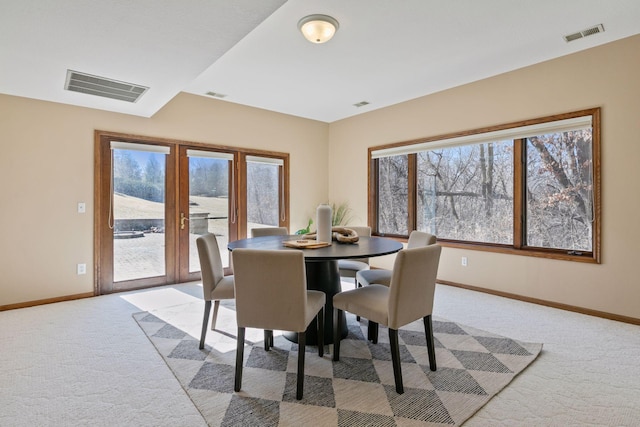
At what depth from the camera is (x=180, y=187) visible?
4.45 m

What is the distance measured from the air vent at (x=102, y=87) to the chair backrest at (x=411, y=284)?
2.88 m

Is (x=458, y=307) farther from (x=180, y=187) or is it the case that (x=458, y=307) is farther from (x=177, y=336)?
(x=180, y=187)

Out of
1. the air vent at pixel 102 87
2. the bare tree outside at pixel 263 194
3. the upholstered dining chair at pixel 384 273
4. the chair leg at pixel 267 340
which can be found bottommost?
the chair leg at pixel 267 340

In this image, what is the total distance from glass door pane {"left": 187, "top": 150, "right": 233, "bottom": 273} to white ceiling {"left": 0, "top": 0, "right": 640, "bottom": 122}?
950 millimetres

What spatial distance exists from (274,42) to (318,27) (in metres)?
0.54

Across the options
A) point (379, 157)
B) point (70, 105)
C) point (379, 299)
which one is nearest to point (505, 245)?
point (379, 157)

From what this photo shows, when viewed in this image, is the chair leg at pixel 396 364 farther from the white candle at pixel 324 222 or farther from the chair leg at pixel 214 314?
the chair leg at pixel 214 314

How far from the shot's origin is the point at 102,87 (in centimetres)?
320

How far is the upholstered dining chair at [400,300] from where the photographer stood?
193 cm

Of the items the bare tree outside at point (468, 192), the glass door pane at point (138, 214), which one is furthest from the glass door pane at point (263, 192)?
the bare tree outside at point (468, 192)

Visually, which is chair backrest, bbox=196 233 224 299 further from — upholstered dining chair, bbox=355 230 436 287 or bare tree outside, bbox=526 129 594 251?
bare tree outside, bbox=526 129 594 251

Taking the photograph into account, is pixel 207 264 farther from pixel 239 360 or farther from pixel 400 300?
pixel 400 300

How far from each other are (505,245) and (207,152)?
399 centimetres

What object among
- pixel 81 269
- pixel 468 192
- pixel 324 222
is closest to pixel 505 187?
pixel 468 192
